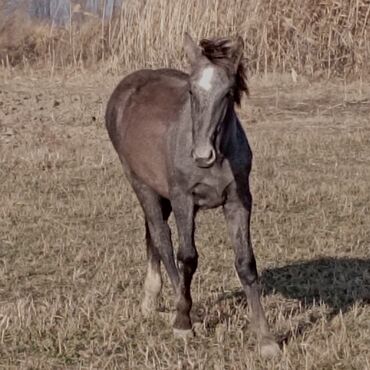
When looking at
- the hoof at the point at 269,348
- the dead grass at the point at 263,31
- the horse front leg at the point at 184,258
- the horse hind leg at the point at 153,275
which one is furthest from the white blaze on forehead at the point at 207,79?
the dead grass at the point at 263,31

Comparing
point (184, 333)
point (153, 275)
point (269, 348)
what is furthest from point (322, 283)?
point (269, 348)

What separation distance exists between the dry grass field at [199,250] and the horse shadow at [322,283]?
0.04 ft

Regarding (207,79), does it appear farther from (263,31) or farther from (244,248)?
(263,31)

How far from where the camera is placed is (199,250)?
7.41 meters

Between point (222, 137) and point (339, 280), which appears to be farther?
point (339, 280)

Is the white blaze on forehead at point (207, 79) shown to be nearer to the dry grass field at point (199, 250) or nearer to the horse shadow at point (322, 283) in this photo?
the dry grass field at point (199, 250)

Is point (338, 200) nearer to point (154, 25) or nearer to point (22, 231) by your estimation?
point (22, 231)

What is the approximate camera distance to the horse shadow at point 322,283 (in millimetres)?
6094

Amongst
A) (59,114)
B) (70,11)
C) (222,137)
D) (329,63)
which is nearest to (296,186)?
(222,137)

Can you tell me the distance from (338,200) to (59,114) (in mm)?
6943

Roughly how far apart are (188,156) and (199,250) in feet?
7.81

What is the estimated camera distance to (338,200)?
8.89 m

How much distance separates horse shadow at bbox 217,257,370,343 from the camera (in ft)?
20.0

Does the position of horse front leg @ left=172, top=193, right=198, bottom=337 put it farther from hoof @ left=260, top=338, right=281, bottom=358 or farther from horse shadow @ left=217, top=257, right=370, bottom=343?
horse shadow @ left=217, top=257, right=370, bottom=343
